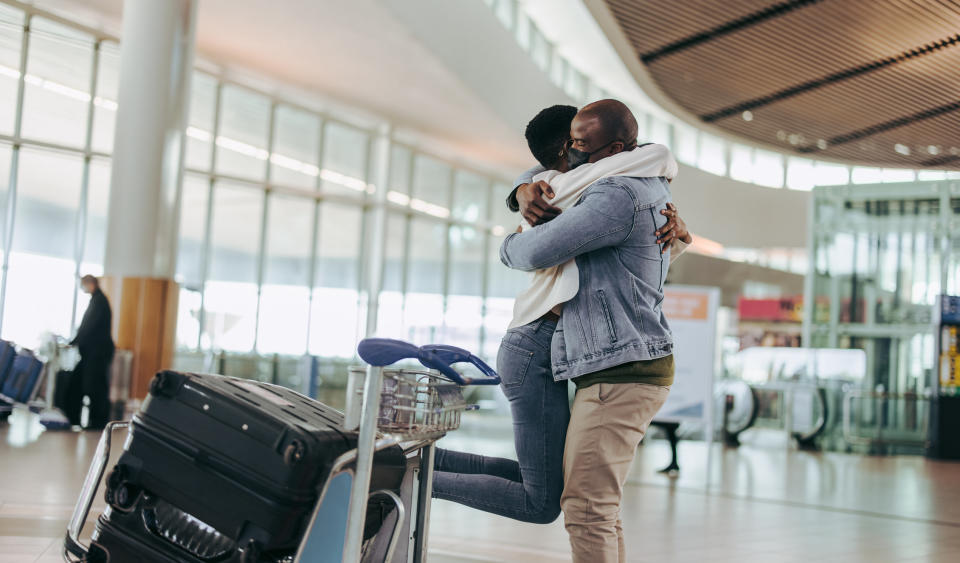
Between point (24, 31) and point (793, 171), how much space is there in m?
17.5

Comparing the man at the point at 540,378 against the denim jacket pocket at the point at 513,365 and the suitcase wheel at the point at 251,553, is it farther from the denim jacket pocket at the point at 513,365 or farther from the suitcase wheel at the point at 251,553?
the suitcase wheel at the point at 251,553

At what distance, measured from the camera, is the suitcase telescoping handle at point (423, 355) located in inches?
71.2

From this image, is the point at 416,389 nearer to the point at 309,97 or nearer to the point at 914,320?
the point at 914,320

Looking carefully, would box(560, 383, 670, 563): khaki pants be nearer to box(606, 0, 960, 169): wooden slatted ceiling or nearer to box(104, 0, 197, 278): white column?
box(104, 0, 197, 278): white column

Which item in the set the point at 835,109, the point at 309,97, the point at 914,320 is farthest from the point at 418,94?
the point at 914,320

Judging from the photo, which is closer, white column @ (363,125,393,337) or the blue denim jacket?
the blue denim jacket

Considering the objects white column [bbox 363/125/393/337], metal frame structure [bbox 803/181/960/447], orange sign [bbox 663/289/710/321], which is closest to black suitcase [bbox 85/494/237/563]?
orange sign [bbox 663/289/710/321]

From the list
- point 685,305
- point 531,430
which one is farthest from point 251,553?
point 685,305

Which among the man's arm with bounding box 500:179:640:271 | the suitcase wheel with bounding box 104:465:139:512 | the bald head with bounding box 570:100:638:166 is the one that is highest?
the bald head with bounding box 570:100:638:166

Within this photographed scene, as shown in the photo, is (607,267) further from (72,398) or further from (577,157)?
(72,398)

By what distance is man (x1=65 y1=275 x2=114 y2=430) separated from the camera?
30.0 ft

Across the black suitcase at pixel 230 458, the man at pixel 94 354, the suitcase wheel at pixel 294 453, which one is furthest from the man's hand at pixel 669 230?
the man at pixel 94 354

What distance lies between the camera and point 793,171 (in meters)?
23.2

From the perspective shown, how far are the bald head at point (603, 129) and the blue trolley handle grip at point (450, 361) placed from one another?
55 cm
